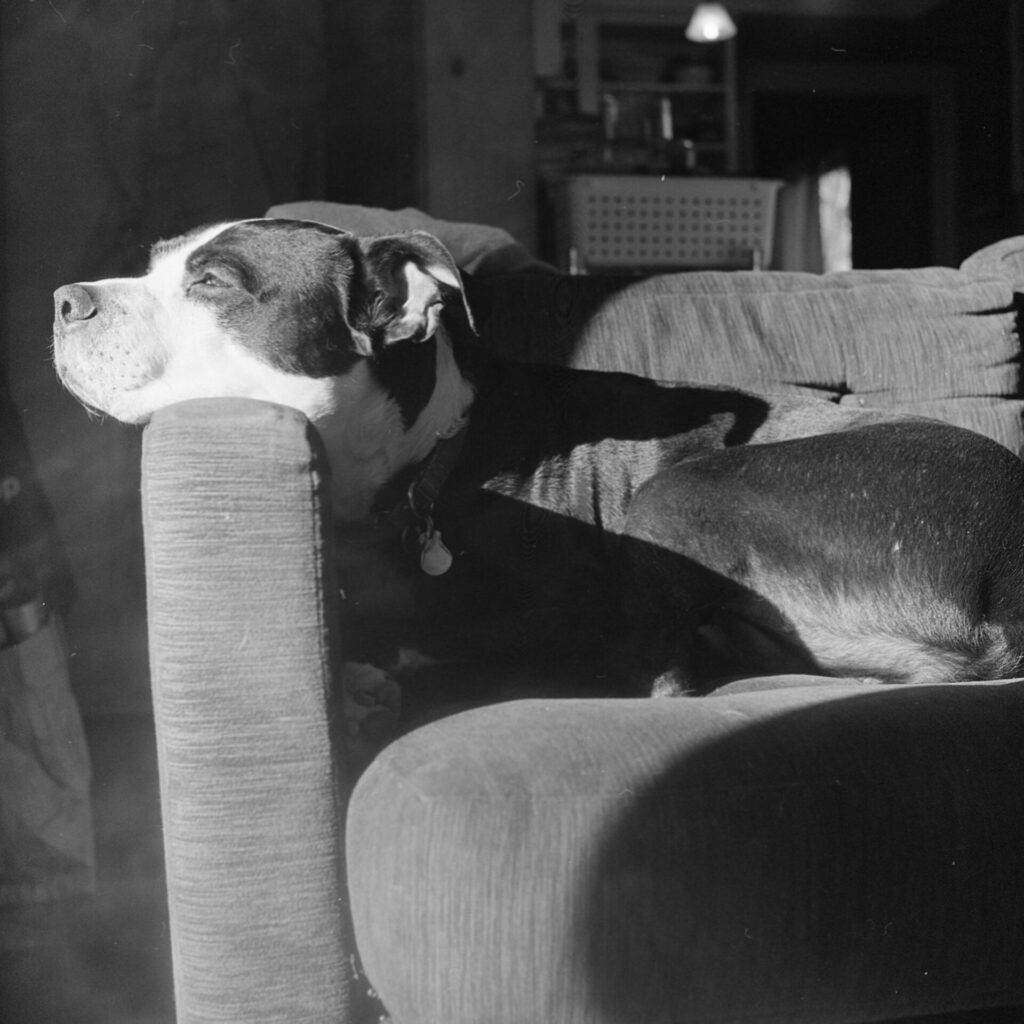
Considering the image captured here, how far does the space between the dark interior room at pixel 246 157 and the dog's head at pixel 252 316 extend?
47cm

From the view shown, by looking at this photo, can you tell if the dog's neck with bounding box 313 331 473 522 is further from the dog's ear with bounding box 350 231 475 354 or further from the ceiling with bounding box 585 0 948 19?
the ceiling with bounding box 585 0 948 19

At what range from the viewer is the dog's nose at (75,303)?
1.78 meters

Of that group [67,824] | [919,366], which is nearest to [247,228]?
[67,824]

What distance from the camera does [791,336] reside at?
254cm

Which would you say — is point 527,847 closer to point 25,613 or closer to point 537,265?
point 25,613

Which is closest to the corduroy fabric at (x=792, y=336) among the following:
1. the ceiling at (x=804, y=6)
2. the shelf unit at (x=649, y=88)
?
the shelf unit at (x=649, y=88)

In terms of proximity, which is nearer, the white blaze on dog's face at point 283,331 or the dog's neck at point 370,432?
the white blaze on dog's face at point 283,331

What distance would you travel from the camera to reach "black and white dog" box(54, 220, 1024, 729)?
5.90 ft

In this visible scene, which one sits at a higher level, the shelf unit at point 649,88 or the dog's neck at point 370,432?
the shelf unit at point 649,88

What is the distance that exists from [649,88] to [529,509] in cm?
745

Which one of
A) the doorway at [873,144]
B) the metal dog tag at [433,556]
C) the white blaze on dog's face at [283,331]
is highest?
the doorway at [873,144]

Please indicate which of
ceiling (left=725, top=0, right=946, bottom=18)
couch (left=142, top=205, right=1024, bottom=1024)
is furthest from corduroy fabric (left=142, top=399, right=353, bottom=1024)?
ceiling (left=725, top=0, right=946, bottom=18)

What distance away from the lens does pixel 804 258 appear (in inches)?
398

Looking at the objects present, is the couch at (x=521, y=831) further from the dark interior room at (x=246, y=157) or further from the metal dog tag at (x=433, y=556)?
the metal dog tag at (x=433, y=556)
